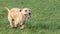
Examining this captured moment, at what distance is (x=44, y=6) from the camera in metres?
18.6

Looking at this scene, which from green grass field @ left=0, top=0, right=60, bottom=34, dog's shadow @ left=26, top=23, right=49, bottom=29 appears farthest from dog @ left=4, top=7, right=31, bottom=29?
dog's shadow @ left=26, top=23, right=49, bottom=29

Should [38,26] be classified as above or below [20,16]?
below

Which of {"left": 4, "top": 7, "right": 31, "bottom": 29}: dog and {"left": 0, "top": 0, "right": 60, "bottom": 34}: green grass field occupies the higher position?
{"left": 4, "top": 7, "right": 31, "bottom": 29}: dog

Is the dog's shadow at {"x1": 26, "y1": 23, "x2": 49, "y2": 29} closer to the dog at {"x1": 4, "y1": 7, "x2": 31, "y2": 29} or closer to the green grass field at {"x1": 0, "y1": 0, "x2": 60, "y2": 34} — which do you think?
the green grass field at {"x1": 0, "y1": 0, "x2": 60, "y2": 34}

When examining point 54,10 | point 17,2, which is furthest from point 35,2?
point 54,10

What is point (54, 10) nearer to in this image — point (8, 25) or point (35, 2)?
point (35, 2)

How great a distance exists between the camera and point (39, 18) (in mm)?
14266

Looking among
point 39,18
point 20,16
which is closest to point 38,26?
point 20,16

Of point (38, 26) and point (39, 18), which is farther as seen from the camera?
point (39, 18)

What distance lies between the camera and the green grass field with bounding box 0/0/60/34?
11.2m

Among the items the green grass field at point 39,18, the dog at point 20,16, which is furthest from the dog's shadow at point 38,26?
the dog at point 20,16

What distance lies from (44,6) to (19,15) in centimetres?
725

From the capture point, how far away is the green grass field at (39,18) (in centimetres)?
1116

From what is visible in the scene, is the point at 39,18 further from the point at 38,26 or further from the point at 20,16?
the point at 20,16
